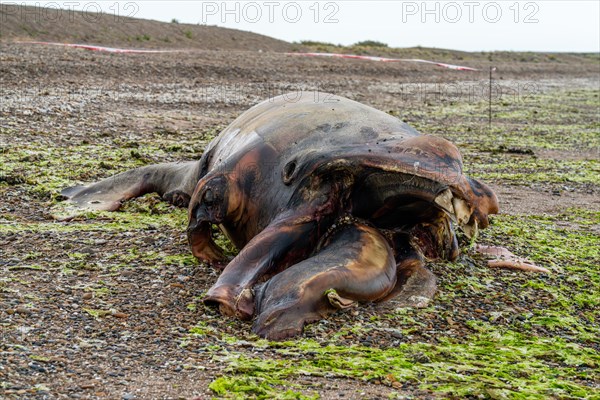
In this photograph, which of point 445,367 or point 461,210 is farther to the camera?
point 461,210

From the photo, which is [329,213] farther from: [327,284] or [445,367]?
[445,367]

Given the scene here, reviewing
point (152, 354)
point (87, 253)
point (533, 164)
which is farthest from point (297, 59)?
point (152, 354)

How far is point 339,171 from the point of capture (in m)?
5.06

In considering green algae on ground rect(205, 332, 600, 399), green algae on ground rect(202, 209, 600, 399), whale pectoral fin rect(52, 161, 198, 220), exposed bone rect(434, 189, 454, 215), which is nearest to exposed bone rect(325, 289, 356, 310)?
green algae on ground rect(202, 209, 600, 399)

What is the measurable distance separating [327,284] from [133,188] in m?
3.27

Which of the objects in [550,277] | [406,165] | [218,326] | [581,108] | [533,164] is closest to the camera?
[218,326]

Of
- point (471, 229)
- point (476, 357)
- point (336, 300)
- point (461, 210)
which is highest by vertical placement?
point (461, 210)

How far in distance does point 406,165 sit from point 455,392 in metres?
1.43

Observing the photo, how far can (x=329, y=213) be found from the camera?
5.07 metres

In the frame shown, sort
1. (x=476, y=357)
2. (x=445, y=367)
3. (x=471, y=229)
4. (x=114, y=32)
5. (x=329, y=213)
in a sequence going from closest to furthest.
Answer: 1. (x=445, y=367)
2. (x=476, y=357)
3. (x=471, y=229)
4. (x=329, y=213)
5. (x=114, y=32)

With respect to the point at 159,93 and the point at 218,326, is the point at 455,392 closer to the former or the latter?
the point at 218,326

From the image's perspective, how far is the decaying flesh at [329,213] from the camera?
4.59 m

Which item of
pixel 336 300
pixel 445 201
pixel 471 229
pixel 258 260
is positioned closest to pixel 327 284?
pixel 336 300

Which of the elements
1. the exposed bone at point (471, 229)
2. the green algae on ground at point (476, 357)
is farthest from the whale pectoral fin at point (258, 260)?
the exposed bone at point (471, 229)
